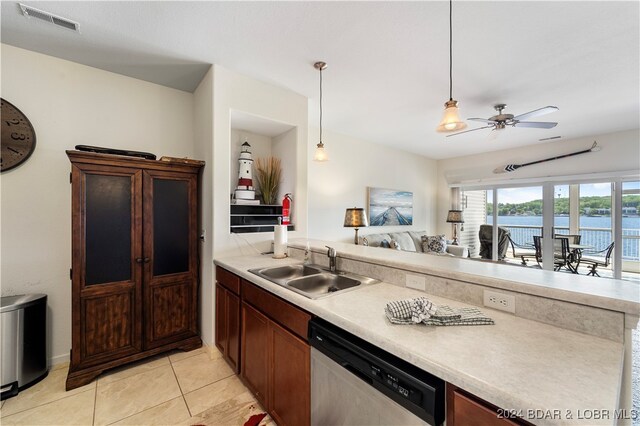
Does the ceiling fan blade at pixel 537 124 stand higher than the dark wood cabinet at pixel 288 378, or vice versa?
the ceiling fan blade at pixel 537 124

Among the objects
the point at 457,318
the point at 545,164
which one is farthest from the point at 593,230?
the point at 457,318

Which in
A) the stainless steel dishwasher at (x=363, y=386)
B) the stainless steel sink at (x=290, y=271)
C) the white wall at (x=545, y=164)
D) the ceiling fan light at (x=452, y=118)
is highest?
the white wall at (x=545, y=164)

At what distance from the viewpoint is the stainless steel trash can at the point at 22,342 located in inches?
73.1

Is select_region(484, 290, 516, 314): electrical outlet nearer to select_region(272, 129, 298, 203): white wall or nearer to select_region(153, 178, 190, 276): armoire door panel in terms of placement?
select_region(272, 129, 298, 203): white wall

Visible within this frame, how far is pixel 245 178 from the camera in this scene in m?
2.82

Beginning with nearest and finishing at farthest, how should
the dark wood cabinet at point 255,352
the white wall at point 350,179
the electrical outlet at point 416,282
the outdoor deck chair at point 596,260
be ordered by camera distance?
the electrical outlet at point 416,282 → the dark wood cabinet at point 255,352 → the white wall at point 350,179 → the outdoor deck chair at point 596,260

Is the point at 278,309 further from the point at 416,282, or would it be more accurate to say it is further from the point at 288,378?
the point at 416,282

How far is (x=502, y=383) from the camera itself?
27.8 inches

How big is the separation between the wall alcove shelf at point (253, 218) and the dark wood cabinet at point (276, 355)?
31.3 inches

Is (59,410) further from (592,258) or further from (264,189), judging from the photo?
(592,258)

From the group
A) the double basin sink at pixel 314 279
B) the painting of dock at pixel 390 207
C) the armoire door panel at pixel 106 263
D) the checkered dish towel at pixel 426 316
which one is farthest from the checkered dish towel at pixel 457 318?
the painting of dock at pixel 390 207

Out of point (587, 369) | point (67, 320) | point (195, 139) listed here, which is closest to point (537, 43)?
point (587, 369)

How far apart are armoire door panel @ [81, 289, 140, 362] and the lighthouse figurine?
1300mm

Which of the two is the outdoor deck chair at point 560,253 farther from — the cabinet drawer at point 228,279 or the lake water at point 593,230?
the cabinet drawer at point 228,279
